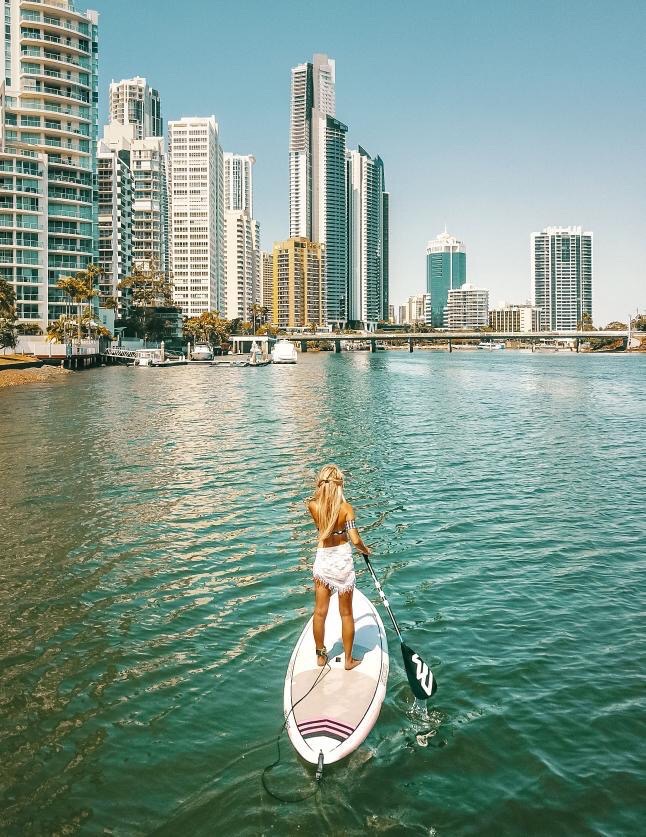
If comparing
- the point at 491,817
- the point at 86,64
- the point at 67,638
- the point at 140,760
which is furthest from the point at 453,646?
the point at 86,64

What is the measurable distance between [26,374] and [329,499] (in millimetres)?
86456

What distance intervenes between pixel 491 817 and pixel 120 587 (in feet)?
33.5

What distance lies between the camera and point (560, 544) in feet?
67.5

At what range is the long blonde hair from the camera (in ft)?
34.7

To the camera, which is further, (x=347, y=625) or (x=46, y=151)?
(x=46, y=151)

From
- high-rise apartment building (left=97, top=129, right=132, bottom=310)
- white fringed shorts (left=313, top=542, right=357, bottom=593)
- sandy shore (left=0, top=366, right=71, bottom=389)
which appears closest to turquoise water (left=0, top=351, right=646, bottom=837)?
white fringed shorts (left=313, top=542, right=357, bottom=593)

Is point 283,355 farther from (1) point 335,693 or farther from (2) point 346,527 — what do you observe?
(1) point 335,693

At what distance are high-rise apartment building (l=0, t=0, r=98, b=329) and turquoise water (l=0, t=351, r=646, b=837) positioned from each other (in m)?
98.9

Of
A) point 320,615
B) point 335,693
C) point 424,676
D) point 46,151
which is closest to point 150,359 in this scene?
point 46,151

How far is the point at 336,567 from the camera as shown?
427 inches

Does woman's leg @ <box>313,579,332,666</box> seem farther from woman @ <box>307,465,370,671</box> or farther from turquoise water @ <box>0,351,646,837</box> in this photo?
turquoise water @ <box>0,351,646,837</box>

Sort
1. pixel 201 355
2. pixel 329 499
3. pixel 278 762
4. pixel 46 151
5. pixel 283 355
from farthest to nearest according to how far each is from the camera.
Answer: pixel 201 355 < pixel 283 355 < pixel 46 151 < pixel 329 499 < pixel 278 762

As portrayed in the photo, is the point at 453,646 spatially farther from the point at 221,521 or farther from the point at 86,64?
the point at 86,64

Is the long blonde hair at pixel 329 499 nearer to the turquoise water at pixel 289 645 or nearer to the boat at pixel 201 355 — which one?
the turquoise water at pixel 289 645
